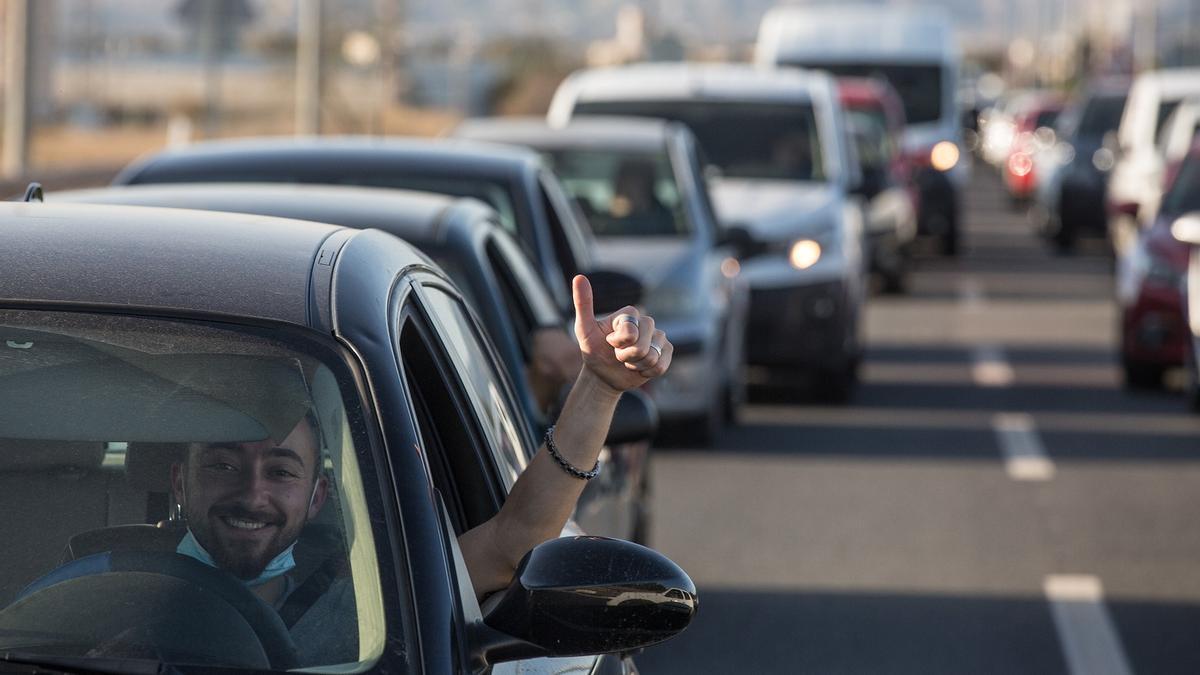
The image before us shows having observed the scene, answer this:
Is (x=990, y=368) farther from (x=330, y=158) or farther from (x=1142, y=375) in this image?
(x=330, y=158)

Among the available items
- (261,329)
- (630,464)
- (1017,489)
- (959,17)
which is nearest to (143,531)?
(261,329)

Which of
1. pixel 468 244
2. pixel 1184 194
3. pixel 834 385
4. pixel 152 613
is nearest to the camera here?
pixel 152 613

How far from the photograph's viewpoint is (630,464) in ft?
23.2

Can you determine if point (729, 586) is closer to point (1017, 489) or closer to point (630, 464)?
point (630, 464)

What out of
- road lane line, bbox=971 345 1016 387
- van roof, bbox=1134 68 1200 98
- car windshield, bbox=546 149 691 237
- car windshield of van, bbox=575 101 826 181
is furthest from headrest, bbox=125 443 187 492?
van roof, bbox=1134 68 1200 98

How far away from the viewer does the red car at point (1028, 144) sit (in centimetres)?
3722

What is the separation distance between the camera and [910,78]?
27719 mm

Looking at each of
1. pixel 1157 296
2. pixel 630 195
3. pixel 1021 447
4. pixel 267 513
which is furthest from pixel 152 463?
pixel 1157 296

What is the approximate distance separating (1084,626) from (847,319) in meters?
6.11

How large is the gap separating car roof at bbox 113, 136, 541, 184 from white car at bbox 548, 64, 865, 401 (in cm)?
608

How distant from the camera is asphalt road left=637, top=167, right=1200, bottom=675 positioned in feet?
25.2

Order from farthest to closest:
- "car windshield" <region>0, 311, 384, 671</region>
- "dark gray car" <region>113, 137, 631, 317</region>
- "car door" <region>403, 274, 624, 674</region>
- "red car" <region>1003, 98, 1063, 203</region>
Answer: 1. "red car" <region>1003, 98, 1063, 203</region>
2. "dark gray car" <region>113, 137, 631, 317</region>
3. "car door" <region>403, 274, 624, 674</region>
4. "car windshield" <region>0, 311, 384, 671</region>

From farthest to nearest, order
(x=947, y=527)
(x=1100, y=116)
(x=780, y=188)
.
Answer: (x=1100, y=116), (x=780, y=188), (x=947, y=527)

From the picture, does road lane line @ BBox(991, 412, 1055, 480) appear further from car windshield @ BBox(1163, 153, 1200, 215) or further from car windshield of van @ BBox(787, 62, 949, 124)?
car windshield of van @ BBox(787, 62, 949, 124)
